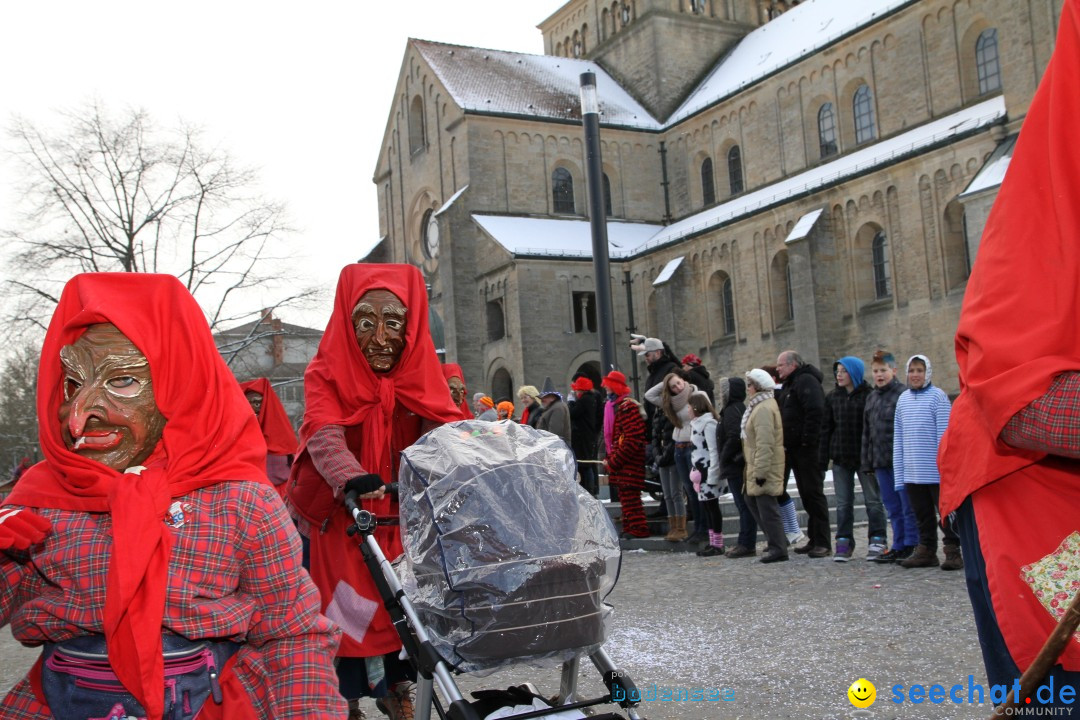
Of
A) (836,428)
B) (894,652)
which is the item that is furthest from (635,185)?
(894,652)

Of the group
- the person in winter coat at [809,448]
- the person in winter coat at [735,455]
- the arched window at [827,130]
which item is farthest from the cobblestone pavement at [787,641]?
the arched window at [827,130]

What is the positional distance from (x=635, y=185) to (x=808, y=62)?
9.08 metres

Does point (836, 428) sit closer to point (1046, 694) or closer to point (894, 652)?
point (894, 652)

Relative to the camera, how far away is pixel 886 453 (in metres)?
9.09

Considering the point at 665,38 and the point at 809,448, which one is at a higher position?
the point at 665,38

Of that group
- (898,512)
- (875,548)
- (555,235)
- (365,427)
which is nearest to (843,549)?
(875,548)

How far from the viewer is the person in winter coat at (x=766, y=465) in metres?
9.66

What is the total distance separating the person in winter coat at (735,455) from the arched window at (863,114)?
25.9 meters

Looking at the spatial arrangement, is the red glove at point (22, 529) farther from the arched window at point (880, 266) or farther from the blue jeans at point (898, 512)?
the arched window at point (880, 266)

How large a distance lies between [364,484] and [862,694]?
8.92 feet

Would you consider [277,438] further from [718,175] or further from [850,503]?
[718,175]

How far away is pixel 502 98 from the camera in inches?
1642

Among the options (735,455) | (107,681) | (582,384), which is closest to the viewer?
(107,681)

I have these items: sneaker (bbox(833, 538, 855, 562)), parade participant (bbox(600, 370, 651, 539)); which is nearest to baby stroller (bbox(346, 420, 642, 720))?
sneaker (bbox(833, 538, 855, 562))
